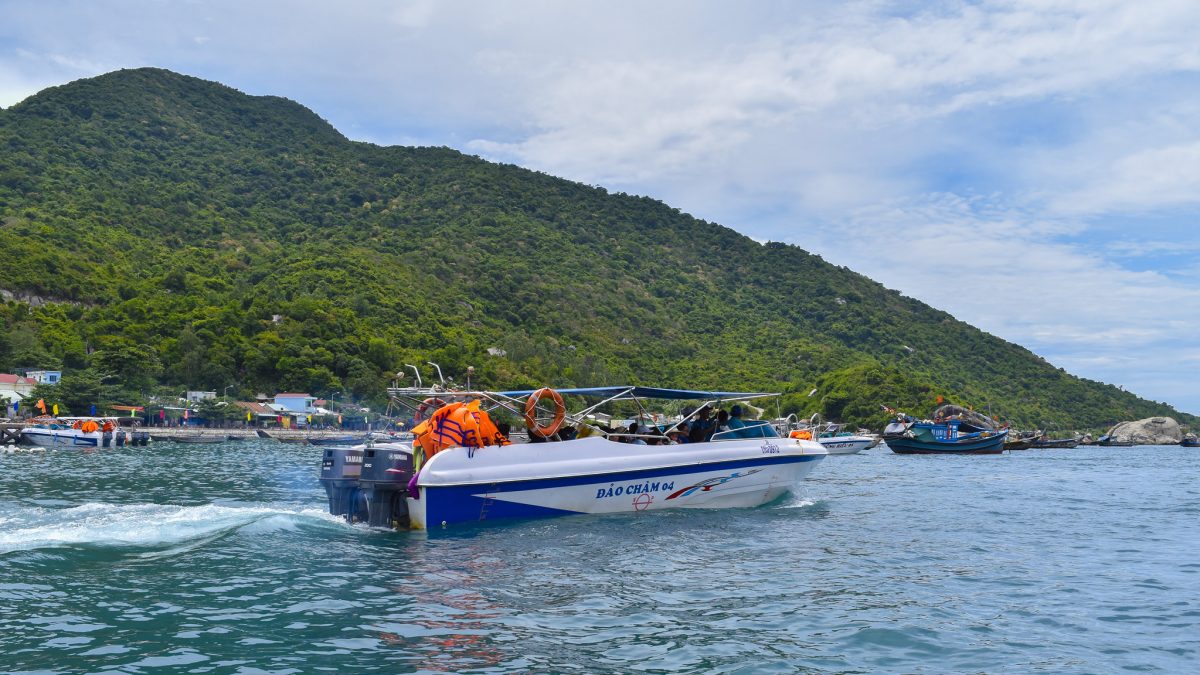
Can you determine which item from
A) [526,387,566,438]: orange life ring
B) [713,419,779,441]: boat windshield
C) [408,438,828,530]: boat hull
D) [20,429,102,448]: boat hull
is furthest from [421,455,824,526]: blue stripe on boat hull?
[20,429,102,448]: boat hull

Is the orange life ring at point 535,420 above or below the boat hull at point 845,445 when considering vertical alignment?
above

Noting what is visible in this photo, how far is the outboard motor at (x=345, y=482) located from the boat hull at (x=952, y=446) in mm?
58698

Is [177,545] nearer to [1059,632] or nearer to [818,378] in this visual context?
[1059,632]

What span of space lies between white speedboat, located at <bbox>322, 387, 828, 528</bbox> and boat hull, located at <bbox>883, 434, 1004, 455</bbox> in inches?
1981

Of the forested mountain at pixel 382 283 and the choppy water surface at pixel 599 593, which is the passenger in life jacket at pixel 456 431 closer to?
the choppy water surface at pixel 599 593

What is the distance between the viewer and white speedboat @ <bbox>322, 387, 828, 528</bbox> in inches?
600

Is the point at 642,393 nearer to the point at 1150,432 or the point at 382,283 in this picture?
the point at 382,283

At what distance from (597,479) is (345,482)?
177 inches

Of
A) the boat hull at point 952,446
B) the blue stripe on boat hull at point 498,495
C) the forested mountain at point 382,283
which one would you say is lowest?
the boat hull at point 952,446

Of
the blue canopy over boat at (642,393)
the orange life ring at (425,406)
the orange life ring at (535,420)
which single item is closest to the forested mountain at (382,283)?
the orange life ring at (425,406)

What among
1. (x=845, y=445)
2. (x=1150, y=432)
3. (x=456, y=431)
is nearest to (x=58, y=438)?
(x=456, y=431)

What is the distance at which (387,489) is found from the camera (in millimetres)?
15164

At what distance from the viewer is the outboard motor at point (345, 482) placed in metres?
15.4

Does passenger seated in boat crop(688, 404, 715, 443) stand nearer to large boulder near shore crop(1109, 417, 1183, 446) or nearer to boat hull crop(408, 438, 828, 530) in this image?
boat hull crop(408, 438, 828, 530)
